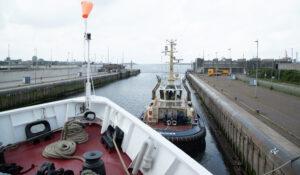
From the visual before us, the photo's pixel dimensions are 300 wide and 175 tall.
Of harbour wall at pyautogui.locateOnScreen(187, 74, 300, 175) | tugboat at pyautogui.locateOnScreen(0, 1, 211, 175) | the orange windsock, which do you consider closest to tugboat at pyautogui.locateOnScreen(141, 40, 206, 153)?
harbour wall at pyautogui.locateOnScreen(187, 74, 300, 175)

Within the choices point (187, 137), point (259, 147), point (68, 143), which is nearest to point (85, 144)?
point (68, 143)

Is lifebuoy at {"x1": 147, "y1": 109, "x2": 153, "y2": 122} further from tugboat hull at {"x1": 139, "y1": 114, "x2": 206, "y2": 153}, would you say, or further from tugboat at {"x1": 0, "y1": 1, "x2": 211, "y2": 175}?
tugboat at {"x1": 0, "y1": 1, "x2": 211, "y2": 175}

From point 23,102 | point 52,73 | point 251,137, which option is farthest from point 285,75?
point 52,73

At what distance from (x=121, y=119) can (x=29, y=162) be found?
2388 millimetres

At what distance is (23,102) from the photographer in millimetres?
36750

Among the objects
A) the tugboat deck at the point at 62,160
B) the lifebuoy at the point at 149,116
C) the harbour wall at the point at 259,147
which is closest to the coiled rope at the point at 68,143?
the tugboat deck at the point at 62,160

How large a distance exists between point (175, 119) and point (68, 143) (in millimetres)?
13499

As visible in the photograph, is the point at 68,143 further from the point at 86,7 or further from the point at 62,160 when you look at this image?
the point at 86,7

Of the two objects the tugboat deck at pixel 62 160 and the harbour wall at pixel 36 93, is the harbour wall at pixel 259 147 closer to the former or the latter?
the tugboat deck at pixel 62 160

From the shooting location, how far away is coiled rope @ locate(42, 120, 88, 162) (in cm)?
591

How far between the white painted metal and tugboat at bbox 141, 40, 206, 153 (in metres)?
9.34

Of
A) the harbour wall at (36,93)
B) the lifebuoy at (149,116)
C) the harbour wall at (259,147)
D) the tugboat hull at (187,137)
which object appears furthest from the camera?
the harbour wall at (36,93)

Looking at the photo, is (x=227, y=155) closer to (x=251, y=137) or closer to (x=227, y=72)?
(x=251, y=137)

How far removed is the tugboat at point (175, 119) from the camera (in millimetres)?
16828
